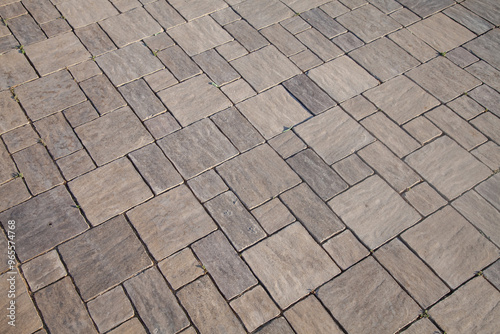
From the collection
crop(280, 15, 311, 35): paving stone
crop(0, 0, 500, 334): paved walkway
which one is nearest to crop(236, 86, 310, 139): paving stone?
crop(0, 0, 500, 334): paved walkway

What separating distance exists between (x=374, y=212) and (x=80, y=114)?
253cm

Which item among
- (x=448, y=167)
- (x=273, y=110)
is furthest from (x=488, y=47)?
(x=273, y=110)

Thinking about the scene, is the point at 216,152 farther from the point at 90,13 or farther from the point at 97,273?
the point at 90,13

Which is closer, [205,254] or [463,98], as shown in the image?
[205,254]

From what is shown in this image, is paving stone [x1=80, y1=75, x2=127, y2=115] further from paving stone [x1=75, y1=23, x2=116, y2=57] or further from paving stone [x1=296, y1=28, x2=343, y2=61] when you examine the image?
paving stone [x1=296, y1=28, x2=343, y2=61]

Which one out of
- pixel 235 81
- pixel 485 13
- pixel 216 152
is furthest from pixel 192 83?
pixel 485 13

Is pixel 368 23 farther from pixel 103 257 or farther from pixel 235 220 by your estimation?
pixel 103 257

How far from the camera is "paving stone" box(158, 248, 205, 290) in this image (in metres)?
2.95

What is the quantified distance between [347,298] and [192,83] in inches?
90.5

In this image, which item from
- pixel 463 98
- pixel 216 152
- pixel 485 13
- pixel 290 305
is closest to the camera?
pixel 290 305

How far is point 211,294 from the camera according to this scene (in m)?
2.90

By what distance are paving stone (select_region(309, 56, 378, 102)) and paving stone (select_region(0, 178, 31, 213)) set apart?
2.60 metres

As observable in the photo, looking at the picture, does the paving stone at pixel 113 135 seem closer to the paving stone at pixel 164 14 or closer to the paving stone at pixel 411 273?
the paving stone at pixel 164 14

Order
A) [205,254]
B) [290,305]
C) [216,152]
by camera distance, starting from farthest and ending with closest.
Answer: [216,152] < [205,254] < [290,305]
